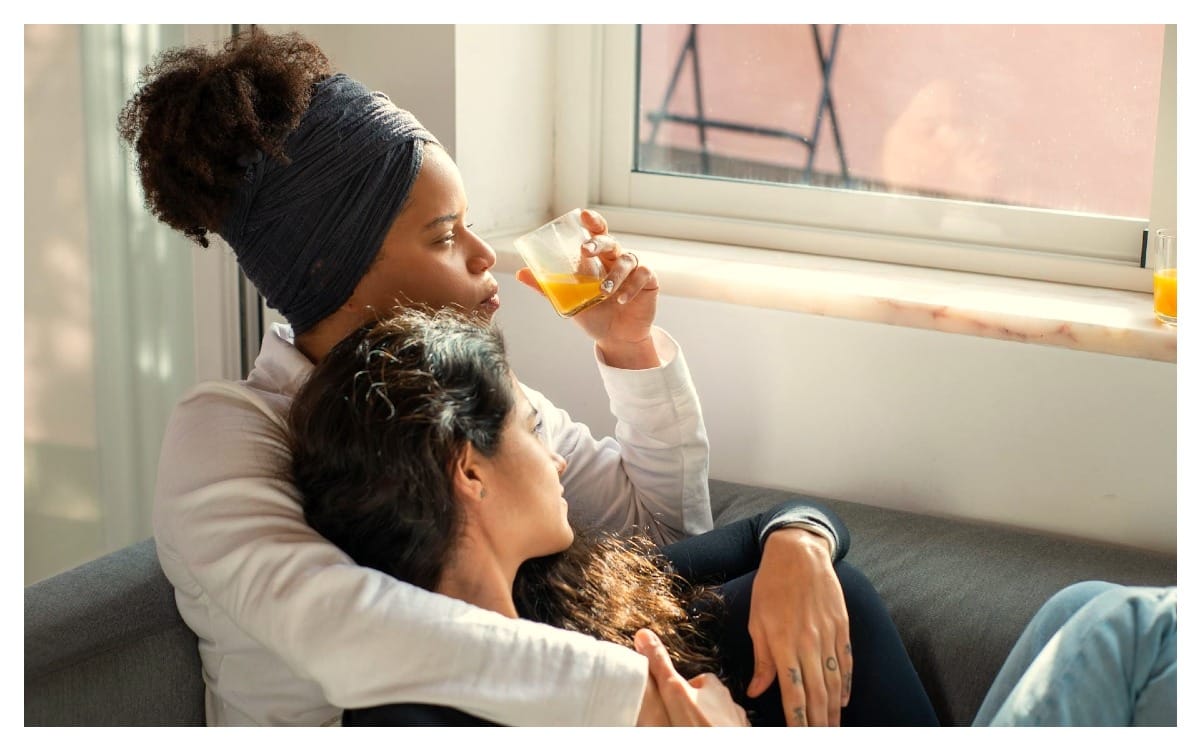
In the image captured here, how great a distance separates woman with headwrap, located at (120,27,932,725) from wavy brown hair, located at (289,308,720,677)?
0.16 ft

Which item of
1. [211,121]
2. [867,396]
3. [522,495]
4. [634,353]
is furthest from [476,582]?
[867,396]

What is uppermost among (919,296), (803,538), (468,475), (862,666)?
(919,296)

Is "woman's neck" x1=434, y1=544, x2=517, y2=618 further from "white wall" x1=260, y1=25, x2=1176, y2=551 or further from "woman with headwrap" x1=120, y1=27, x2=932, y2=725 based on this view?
"white wall" x1=260, y1=25, x2=1176, y2=551

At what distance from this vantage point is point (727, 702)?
138 cm

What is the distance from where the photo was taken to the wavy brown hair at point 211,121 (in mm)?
1378

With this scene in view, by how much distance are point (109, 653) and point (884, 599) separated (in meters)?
0.91

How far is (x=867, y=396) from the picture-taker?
6.18 feet

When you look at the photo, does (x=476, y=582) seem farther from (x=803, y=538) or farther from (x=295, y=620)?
(x=803, y=538)

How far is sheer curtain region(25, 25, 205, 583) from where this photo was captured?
205 centimetres

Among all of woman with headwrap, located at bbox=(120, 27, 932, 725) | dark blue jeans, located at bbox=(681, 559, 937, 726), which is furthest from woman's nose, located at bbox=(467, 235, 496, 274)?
dark blue jeans, located at bbox=(681, 559, 937, 726)

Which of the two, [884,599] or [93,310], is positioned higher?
[93,310]

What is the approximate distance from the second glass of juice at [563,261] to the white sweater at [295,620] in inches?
11.5

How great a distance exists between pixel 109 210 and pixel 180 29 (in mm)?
319

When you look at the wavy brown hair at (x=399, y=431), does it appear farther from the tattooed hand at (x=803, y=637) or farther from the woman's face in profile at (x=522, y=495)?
the tattooed hand at (x=803, y=637)
